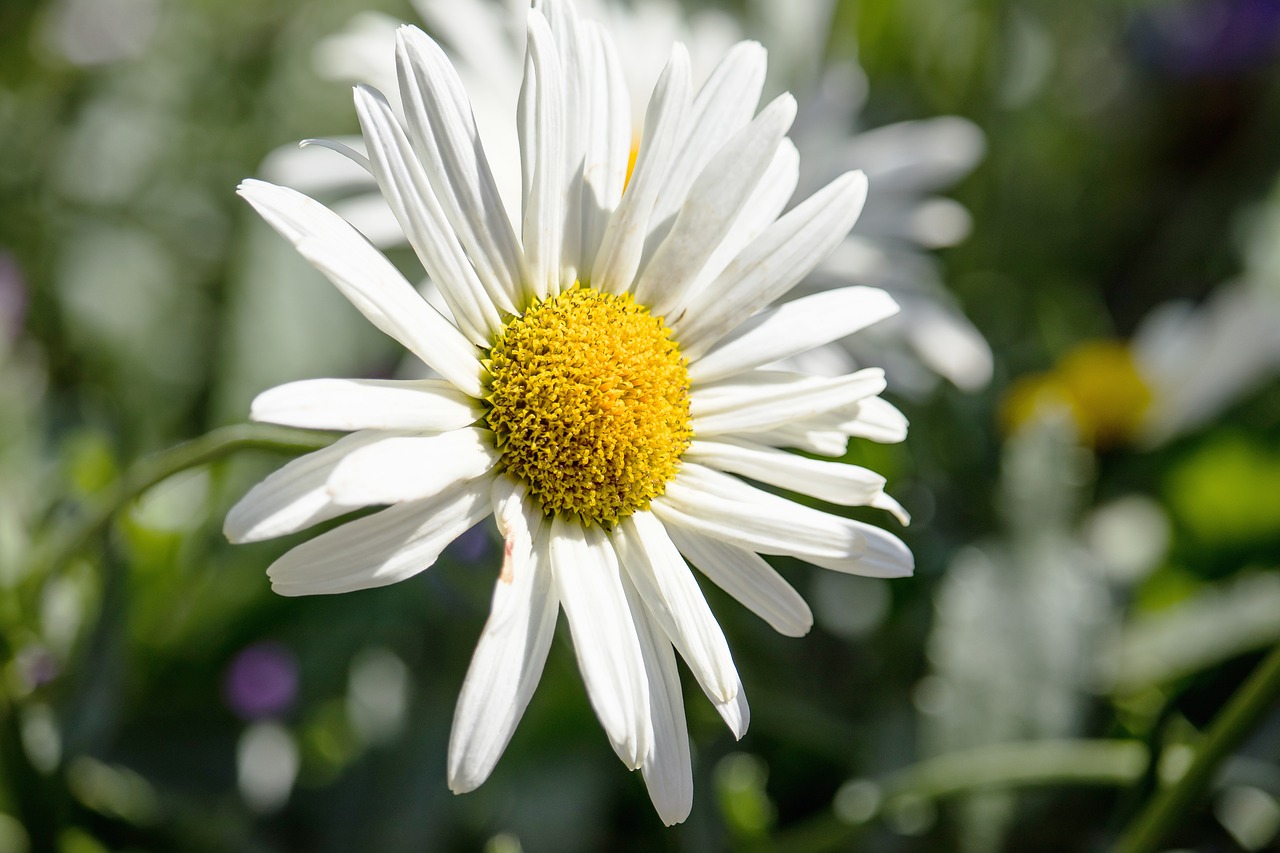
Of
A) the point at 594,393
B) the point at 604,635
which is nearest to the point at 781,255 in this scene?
the point at 594,393

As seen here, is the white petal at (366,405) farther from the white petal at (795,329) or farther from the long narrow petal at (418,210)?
the white petal at (795,329)

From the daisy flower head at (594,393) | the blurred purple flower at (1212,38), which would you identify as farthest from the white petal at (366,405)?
the blurred purple flower at (1212,38)

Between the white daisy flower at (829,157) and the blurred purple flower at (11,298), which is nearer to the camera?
the white daisy flower at (829,157)

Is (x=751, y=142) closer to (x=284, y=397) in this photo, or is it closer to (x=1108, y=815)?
(x=284, y=397)

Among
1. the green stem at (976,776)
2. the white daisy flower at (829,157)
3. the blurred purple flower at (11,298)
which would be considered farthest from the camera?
the blurred purple flower at (11,298)

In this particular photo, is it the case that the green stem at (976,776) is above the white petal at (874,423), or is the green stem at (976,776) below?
below

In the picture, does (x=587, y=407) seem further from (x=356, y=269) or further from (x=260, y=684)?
(x=260, y=684)

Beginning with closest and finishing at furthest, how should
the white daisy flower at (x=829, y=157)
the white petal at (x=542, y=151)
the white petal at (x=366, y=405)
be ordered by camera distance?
1. the white petal at (x=366, y=405)
2. the white petal at (x=542, y=151)
3. the white daisy flower at (x=829, y=157)

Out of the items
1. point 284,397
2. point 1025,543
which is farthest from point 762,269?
point 1025,543
